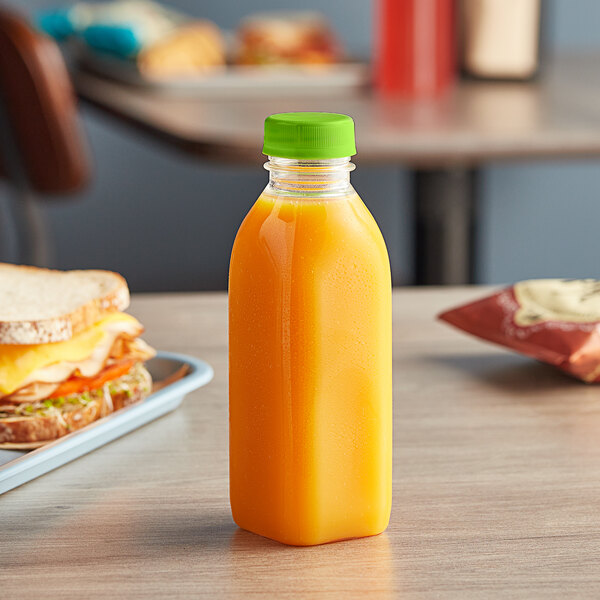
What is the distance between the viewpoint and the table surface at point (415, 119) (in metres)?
1.59

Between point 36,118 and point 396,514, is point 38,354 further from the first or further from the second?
point 36,118

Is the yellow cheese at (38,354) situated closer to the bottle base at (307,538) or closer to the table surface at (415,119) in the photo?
the bottle base at (307,538)

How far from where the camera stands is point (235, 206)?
3418 mm

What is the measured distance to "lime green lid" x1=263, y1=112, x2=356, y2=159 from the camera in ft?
1.77

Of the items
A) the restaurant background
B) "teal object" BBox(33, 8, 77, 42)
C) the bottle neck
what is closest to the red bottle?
"teal object" BBox(33, 8, 77, 42)

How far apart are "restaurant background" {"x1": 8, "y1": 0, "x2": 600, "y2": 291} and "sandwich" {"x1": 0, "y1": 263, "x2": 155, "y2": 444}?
2492 millimetres

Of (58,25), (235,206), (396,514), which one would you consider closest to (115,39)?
(58,25)

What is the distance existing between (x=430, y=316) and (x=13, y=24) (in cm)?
135

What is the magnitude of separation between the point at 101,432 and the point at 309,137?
25cm

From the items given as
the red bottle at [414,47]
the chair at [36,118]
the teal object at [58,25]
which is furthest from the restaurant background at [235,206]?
the red bottle at [414,47]

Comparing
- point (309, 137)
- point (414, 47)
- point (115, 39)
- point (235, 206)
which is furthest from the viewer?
point (235, 206)

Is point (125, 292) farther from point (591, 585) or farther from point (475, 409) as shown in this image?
Result: point (591, 585)

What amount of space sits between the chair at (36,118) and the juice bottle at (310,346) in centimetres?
161

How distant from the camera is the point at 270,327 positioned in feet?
1.85
